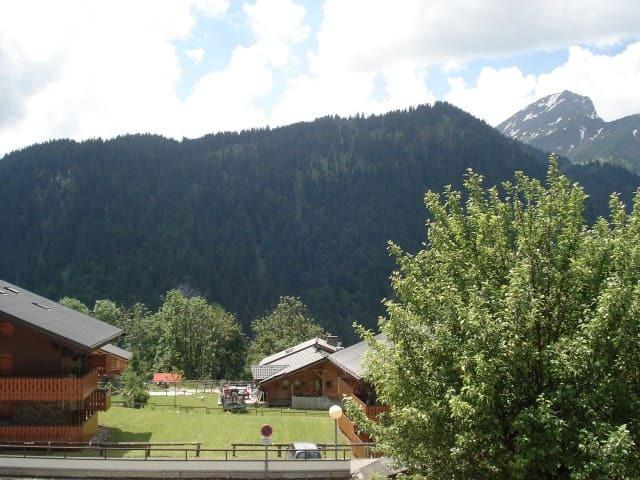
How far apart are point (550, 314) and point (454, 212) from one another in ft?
11.8

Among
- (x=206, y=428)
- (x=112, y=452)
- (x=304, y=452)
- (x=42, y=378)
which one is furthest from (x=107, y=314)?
(x=304, y=452)

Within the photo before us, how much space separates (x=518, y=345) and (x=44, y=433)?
933 inches

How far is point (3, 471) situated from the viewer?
→ 2139 cm

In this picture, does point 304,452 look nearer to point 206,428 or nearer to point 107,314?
point 206,428

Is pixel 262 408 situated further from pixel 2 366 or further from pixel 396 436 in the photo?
pixel 396 436

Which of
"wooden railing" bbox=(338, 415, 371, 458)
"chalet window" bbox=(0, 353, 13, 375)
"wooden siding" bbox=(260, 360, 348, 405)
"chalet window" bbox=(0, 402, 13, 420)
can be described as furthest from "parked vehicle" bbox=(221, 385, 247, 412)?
"chalet window" bbox=(0, 353, 13, 375)

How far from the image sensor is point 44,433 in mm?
28281

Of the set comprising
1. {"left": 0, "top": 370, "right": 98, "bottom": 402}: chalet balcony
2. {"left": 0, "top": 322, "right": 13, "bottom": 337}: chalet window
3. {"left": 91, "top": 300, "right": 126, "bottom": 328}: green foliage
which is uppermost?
{"left": 91, "top": 300, "right": 126, "bottom": 328}: green foliage

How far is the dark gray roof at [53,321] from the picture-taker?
27500 millimetres

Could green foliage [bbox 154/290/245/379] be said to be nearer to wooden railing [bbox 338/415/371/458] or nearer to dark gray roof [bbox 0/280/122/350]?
dark gray roof [bbox 0/280/122/350]

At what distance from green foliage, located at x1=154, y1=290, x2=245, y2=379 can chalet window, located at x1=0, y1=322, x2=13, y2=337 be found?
60751 mm

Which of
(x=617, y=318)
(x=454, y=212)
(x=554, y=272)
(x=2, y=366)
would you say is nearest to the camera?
(x=617, y=318)

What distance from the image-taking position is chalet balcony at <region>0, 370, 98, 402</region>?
27.8m

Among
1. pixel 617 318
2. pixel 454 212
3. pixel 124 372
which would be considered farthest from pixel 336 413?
pixel 124 372
